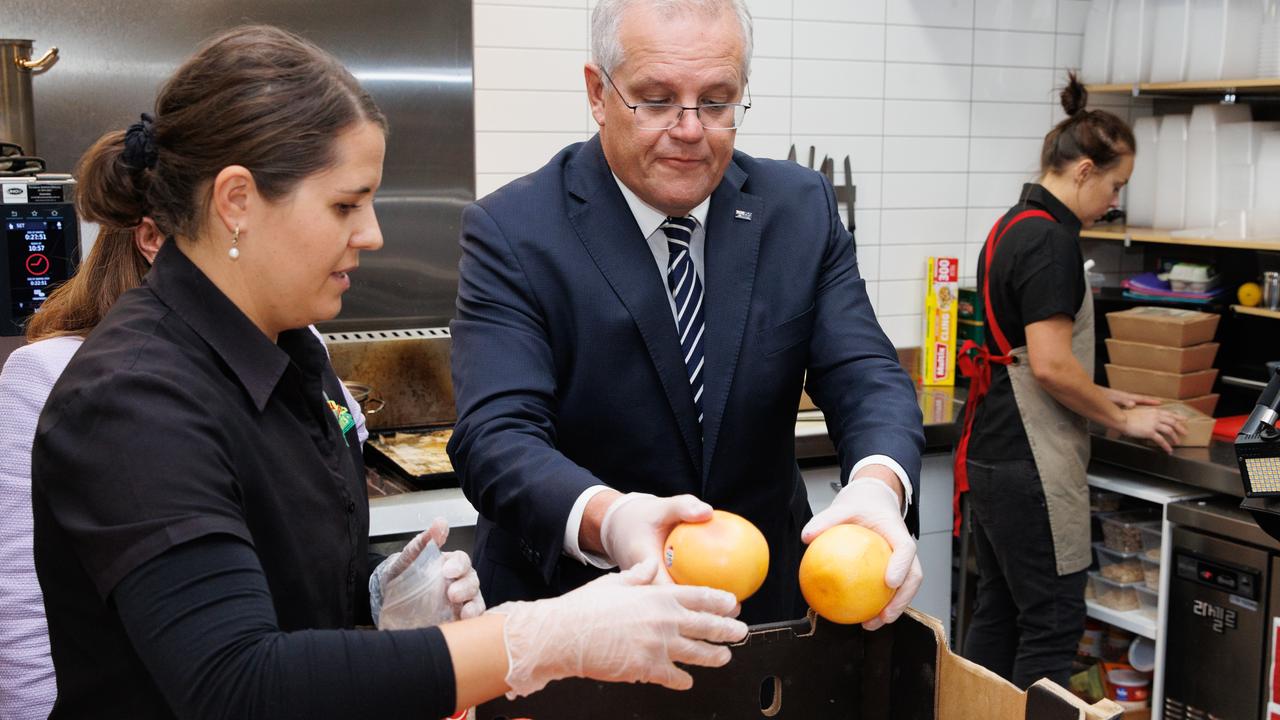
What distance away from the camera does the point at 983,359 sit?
331cm

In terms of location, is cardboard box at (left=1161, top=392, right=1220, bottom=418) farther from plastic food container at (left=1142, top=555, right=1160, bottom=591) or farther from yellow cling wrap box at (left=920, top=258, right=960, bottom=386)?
yellow cling wrap box at (left=920, top=258, right=960, bottom=386)

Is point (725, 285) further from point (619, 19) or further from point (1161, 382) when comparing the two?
point (1161, 382)

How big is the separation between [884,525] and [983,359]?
1.98m

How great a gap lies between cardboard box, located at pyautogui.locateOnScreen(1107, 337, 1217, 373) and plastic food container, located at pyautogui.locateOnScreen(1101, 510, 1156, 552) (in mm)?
A: 436

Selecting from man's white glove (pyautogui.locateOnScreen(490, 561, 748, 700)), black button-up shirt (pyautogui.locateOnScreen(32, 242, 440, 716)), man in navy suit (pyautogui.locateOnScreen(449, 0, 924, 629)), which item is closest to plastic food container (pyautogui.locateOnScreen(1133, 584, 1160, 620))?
man in navy suit (pyautogui.locateOnScreen(449, 0, 924, 629))

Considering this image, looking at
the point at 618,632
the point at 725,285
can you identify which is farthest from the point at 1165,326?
the point at 618,632

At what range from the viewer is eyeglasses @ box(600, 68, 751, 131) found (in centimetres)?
167

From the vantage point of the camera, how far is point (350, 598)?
1.40m

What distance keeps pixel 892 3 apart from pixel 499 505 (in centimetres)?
292

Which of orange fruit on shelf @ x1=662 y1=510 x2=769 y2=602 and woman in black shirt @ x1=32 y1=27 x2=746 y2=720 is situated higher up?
woman in black shirt @ x1=32 y1=27 x2=746 y2=720

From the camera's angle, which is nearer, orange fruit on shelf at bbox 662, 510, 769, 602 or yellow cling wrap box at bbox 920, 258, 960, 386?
orange fruit on shelf at bbox 662, 510, 769, 602

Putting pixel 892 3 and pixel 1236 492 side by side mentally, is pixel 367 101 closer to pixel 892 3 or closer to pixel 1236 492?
pixel 1236 492

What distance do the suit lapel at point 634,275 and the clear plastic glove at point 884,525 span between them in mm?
307

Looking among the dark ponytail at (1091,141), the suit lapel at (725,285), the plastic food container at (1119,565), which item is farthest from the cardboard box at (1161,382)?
the suit lapel at (725,285)
